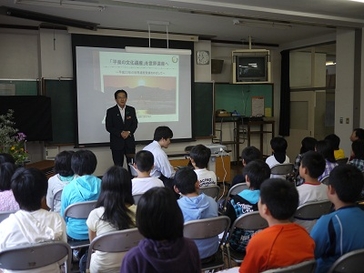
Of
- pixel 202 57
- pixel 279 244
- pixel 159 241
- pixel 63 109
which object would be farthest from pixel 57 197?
pixel 202 57

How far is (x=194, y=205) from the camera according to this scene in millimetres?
2229

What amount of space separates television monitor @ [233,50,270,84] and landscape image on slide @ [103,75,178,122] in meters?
1.30

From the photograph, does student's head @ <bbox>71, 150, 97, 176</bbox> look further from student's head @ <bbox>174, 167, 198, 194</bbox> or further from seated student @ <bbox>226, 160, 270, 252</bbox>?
seated student @ <bbox>226, 160, 270, 252</bbox>

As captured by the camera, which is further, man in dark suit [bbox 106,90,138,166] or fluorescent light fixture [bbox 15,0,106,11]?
man in dark suit [bbox 106,90,138,166]

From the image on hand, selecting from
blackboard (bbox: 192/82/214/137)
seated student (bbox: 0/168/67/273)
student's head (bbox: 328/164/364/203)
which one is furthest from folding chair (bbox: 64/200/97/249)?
blackboard (bbox: 192/82/214/137)

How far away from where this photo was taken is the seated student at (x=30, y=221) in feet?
5.68

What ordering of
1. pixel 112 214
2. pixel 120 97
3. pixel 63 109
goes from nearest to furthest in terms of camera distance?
pixel 112 214 < pixel 120 97 < pixel 63 109

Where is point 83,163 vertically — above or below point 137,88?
below

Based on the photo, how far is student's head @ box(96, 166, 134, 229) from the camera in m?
→ 1.92

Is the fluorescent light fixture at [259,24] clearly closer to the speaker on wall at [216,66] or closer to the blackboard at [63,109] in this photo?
the speaker on wall at [216,66]

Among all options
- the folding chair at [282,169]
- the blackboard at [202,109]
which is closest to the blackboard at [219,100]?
the blackboard at [202,109]

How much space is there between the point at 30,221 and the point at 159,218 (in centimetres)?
86

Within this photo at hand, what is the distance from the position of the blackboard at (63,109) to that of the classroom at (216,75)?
2cm

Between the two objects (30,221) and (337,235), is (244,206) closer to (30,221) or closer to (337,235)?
(337,235)
